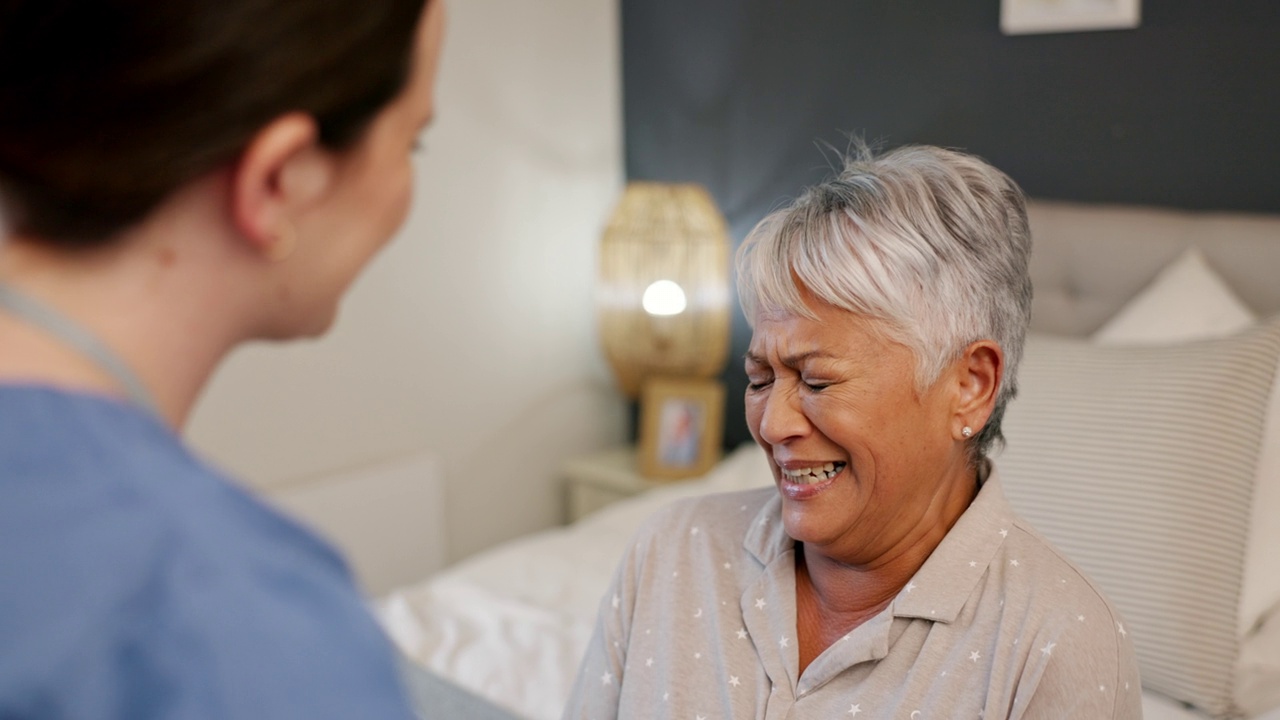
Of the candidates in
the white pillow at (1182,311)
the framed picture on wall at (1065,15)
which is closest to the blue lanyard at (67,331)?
the white pillow at (1182,311)

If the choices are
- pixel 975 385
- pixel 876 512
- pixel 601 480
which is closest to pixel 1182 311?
pixel 975 385

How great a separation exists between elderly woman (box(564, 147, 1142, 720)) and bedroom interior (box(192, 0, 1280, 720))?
565mm

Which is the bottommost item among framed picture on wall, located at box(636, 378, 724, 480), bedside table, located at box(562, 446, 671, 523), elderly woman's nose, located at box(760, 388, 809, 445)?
bedside table, located at box(562, 446, 671, 523)

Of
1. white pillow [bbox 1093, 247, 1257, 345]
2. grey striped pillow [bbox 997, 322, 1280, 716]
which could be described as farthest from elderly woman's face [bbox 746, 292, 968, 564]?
white pillow [bbox 1093, 247, 1257, 345]

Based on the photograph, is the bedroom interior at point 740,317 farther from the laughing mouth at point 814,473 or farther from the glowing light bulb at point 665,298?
the laughing mouth at point 814,473

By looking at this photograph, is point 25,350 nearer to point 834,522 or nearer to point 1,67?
point 1,67

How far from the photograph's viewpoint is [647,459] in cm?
332

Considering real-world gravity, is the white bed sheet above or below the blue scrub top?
below

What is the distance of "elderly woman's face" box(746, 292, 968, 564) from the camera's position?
127 centimetres

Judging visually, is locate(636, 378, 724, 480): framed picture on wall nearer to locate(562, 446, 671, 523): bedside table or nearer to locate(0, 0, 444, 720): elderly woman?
locate(562, 446, 671, 523): bedside table

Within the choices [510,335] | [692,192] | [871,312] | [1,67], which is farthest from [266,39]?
[510,335]

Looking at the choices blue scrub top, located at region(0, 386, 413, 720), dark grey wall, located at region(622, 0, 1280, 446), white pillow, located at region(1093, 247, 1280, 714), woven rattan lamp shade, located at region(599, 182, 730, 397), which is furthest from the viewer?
woven rattan lamp shade, located at region(599, 182, 730, 397)

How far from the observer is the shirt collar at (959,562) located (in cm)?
120

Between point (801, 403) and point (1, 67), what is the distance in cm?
91
